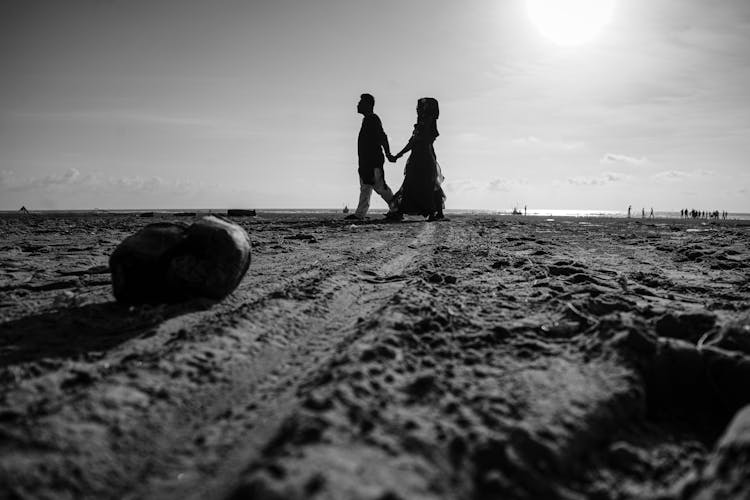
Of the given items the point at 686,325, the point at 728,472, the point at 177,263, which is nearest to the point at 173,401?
the point at 177,263

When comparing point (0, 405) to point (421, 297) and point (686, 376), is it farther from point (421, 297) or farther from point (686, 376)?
point (686, 376)

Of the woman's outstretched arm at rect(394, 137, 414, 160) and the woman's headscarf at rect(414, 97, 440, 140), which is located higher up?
the woman's headscarf at rect(414, 97, 440, 140)

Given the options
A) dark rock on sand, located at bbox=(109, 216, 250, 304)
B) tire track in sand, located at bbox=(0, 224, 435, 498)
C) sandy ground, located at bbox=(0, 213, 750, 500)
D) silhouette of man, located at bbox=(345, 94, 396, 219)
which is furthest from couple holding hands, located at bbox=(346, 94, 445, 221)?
tire track in sand, located at bbox=(0, 224, 435, 498)

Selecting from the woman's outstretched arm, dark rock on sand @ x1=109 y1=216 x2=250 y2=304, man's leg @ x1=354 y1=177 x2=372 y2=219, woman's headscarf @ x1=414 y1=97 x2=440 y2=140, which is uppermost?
woman's headscarf @ x1=414 y1=97 x2=440 y2=140

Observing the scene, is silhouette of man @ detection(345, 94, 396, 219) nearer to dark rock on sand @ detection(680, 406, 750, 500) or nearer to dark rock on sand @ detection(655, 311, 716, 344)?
dark rock on sand @ detection(655, 311, 716, 344)

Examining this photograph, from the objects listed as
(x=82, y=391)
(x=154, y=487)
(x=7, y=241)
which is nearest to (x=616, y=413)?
(x=154, y=487)

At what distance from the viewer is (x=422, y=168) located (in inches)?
Answer: 592

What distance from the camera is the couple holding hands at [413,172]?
14.6 m

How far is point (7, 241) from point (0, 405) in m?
7.40

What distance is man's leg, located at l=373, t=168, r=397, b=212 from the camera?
1474 centimetres

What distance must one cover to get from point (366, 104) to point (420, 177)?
2997 mm

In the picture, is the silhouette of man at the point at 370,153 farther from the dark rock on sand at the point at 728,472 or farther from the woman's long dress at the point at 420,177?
the dark rock on sand at the point at 728,472

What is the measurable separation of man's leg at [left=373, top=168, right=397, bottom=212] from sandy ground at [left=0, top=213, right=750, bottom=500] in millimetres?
11451

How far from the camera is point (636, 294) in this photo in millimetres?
3752
